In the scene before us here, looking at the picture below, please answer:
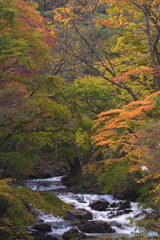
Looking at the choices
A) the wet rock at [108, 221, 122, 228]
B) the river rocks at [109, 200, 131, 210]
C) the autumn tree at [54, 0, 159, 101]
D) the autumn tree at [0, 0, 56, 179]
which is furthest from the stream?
the autumn tree at [54, 0, 159, 101]

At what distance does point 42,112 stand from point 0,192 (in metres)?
5.03

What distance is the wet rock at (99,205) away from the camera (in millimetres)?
12756

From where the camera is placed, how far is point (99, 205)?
1299cm

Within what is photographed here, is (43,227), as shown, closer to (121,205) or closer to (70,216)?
(70,216)

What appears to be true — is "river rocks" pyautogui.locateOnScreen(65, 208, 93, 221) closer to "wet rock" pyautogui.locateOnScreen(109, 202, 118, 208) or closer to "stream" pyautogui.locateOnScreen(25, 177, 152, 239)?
"stream" pyautogui.locateOnScreen(25, 177, 152, 239)

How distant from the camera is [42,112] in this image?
9.82 m

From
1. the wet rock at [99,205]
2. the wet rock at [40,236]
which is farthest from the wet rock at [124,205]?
the wet rock at [40,236]

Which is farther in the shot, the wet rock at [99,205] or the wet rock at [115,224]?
the wet rock at [99,205]

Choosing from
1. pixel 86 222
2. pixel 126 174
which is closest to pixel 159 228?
pixel 86 222

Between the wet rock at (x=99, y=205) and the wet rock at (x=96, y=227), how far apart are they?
2350 mm

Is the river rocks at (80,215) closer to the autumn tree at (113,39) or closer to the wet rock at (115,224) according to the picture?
the wet rock at (115,224)

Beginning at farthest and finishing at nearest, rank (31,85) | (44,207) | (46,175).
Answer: (46,175), (31,85), (44,207)

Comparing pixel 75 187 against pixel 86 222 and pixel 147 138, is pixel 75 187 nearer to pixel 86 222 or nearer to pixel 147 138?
pixel 86 222

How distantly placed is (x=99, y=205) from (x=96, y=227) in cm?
295
